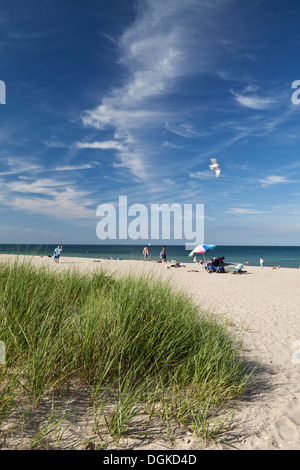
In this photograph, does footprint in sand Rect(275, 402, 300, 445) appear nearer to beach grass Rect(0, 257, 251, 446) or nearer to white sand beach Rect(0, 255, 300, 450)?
white sand beach Rect(0, 255, 300, 450)

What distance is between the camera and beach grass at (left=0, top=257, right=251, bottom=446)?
8.73 ft

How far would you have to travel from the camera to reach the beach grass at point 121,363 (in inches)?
105

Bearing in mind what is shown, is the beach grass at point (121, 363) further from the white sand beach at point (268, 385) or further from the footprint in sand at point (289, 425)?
the footprint in sand at point (289, 425)

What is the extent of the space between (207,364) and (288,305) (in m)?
8.71

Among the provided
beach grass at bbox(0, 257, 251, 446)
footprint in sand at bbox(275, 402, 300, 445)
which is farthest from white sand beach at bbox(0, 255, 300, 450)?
beach grass at bbox(0, 257, 251, 446)

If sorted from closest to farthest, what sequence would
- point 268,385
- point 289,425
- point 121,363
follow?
point 289,425 < point 121,363 < point 268,385

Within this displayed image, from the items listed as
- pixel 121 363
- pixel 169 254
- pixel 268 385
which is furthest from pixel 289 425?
pixel 169 254

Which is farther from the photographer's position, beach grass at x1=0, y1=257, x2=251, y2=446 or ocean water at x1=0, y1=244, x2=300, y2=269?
ocean water at x1=0, y1=244, x2=300, y2=269

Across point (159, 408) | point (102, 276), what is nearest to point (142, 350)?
point (159, 408)

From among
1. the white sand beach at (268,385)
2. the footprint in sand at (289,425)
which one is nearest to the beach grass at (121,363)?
the white sand beach at (268,385)

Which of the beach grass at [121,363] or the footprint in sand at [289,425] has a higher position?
the beach grass at [121,363]

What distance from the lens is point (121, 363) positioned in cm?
334

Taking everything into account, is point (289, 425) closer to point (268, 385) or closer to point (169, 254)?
point (268, 385)
